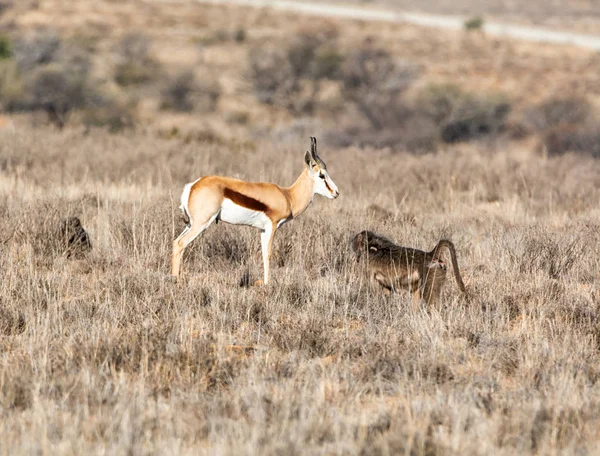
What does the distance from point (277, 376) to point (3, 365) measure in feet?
5.60

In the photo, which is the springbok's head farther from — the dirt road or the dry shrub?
the dirt road

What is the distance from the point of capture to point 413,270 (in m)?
7.09

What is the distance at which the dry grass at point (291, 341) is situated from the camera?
175 inches

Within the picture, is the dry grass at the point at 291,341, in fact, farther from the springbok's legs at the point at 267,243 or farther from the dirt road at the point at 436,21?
the dirt road at the point at 436,21

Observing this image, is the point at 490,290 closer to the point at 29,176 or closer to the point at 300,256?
the point at 300,256

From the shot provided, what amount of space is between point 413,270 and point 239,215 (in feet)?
5.57

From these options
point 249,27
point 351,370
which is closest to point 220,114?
point 249,27

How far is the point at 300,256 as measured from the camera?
350 inches

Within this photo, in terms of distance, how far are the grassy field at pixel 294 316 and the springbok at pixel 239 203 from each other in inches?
18.8

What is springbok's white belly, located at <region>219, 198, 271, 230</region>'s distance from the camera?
764 cm

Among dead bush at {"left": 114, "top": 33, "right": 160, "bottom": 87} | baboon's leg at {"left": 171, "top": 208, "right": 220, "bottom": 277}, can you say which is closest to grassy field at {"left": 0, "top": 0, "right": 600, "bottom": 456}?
baboon's leg at {"left": 171, "top": 208, "right": 220, "bottom": 277}

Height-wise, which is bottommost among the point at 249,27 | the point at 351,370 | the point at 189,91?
the point at 351,370

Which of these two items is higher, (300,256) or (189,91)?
(189,91)

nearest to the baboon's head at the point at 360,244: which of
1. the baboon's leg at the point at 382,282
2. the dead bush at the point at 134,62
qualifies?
the baboon's leg at the point at 382,282
